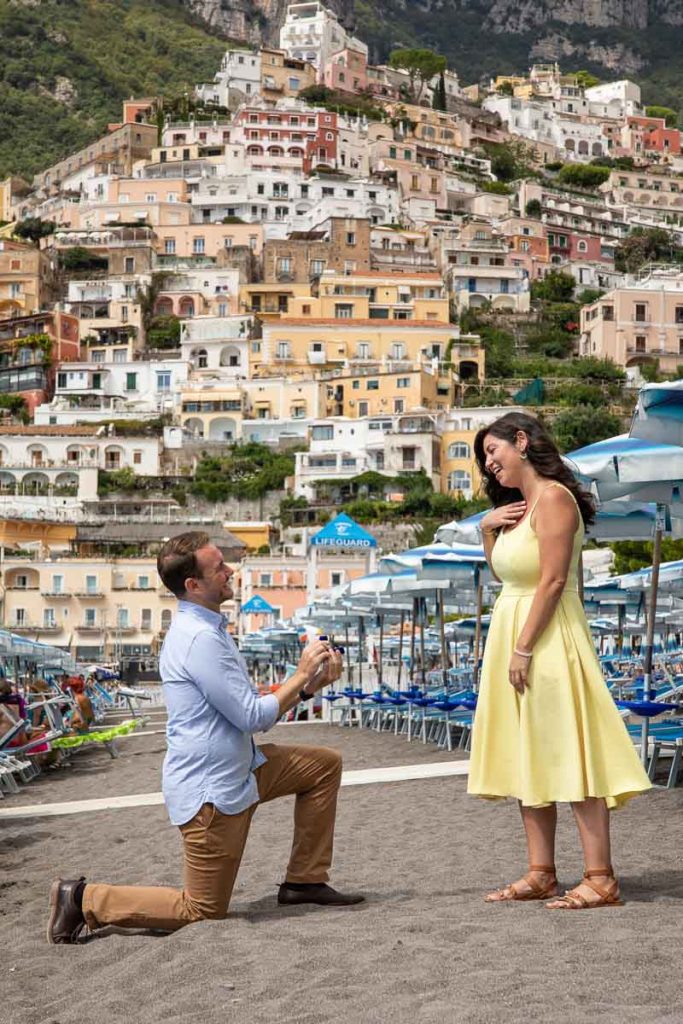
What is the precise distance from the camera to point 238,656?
237 inches

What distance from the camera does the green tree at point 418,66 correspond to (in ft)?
449

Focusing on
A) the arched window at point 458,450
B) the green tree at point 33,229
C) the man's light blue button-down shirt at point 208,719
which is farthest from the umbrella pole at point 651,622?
the green tree at point 33,229

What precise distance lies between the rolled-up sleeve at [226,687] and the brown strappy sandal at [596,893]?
120 centimetres

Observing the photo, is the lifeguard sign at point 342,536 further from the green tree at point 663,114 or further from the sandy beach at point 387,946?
the green tree at point 663,114

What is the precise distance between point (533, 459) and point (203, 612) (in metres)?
1.35

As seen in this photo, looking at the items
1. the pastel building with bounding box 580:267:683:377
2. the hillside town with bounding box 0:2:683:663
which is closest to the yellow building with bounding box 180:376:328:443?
the hillside town with bounding box 0:2:683:663

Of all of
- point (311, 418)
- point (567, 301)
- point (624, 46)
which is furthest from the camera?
point (624, 46)

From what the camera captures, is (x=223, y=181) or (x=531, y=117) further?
(x=531, y=117)

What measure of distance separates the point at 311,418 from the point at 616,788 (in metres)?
72.7

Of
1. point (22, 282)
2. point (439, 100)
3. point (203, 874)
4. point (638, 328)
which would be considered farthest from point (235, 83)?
point (203, 874)

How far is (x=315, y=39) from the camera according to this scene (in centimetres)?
13600

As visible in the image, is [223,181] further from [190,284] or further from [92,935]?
[92,935]

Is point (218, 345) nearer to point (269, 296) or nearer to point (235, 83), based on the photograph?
point (269, 296)

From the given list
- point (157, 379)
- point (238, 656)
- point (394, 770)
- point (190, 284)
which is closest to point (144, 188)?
point (190, 284)
